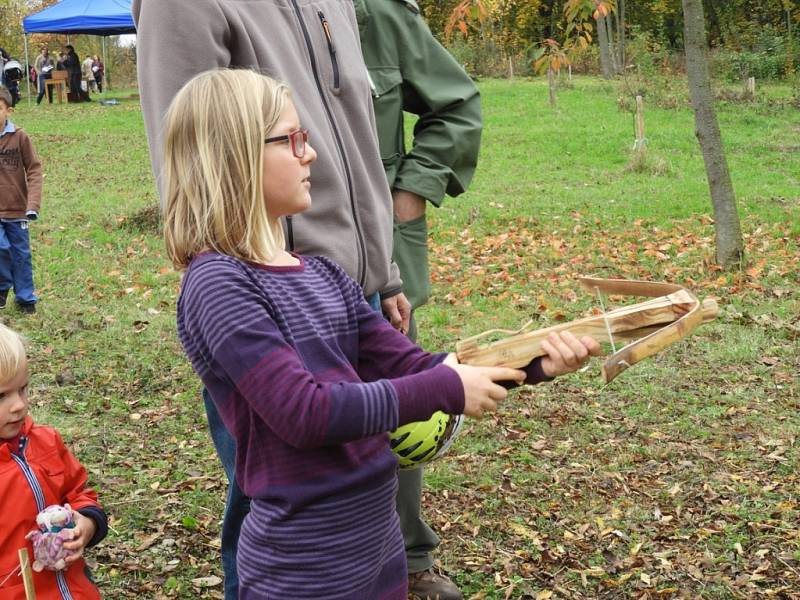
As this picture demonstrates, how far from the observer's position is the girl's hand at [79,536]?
8.99ft

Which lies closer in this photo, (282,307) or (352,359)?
(282,307)

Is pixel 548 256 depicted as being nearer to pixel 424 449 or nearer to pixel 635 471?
pixel 635 471

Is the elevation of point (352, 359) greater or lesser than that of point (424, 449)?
greater

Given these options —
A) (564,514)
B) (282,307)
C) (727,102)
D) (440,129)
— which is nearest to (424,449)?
(282,307)

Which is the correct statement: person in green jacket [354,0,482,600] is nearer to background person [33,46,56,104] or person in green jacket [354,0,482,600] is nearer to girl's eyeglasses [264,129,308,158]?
girl's eyeglasses [264,129,308,158]

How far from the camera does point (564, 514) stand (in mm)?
4434

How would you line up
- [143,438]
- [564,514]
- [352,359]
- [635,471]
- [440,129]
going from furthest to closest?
[143,438], [635,471], [564,514], [440,129], [352,359]

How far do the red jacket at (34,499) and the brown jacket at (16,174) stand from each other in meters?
5.53

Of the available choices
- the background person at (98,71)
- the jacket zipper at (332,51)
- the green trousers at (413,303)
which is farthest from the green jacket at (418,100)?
the background person at (98,71)

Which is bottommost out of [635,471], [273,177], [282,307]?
[635,471]

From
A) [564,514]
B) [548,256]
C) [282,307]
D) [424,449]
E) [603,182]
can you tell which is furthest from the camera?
[603,182]

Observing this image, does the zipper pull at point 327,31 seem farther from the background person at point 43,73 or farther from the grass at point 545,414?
the background person at point 43,73

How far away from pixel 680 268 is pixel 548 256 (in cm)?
131

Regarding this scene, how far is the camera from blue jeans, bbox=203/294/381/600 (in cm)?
254
